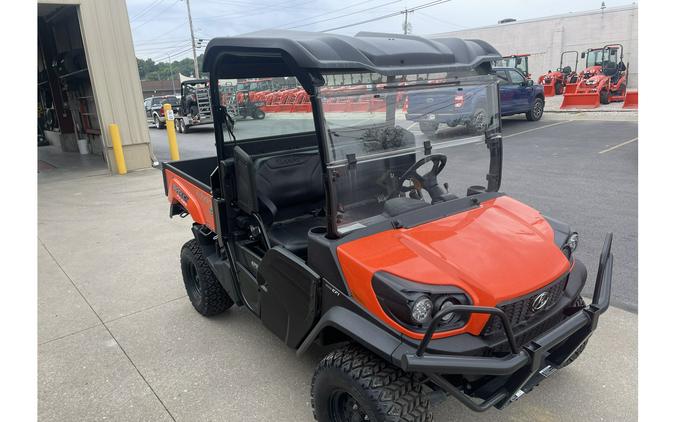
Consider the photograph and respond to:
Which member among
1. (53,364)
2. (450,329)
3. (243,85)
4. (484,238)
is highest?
(243,85)

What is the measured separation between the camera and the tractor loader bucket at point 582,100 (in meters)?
15.3

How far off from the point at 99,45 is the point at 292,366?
27.9 feet

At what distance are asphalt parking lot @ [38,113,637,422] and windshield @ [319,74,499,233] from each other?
4.8 inches

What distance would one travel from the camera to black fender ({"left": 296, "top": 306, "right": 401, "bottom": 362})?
1.82 m

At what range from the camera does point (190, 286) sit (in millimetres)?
3752

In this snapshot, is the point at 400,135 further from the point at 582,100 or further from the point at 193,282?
the point at 582,100

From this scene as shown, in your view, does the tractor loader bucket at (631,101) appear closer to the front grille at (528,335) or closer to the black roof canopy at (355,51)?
the black roof canopy at (355,51)

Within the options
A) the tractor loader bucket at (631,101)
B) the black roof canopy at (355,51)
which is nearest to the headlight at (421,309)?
the black roof canopy at (355,51)

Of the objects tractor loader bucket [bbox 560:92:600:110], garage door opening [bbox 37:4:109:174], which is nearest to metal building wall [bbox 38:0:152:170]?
garage door opening [bbox 37:4:109:174]

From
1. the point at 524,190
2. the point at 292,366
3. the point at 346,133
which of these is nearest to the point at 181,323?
the point at 292,366

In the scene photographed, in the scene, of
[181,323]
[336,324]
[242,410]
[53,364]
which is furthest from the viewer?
[181,323]

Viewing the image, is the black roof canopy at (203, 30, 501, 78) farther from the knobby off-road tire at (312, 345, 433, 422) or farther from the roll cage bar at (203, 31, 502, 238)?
the knobby off-road tire at (312, 345, 433, 422)

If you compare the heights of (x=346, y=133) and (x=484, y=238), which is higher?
(x=346, y=133)

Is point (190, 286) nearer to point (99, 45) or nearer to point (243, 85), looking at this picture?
point (243, 85)
